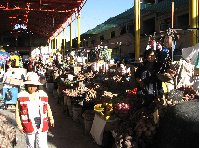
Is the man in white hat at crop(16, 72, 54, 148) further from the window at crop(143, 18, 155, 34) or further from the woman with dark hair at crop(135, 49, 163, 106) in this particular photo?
the window at crop(143, 18, 155, 34)

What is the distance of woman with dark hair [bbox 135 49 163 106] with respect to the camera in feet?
25.3

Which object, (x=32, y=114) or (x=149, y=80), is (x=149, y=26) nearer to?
(x=149, y=80)

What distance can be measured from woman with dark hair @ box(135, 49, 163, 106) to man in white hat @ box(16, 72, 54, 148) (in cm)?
249

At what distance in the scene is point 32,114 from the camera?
6051mm

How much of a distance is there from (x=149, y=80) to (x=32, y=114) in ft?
9.14

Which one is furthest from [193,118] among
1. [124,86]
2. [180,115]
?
[124,86]

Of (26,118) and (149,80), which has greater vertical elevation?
(149,80)

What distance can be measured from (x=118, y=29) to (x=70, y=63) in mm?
16817

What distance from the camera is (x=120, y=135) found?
6945 millimetres

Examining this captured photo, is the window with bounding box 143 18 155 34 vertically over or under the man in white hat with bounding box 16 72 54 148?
over

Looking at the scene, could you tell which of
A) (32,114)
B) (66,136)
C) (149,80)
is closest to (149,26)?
(66,136)

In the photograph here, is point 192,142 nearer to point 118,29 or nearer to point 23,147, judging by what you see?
point 23,147

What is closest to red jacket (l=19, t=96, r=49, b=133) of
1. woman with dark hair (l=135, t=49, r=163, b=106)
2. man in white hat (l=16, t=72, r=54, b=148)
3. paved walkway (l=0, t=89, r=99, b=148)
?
man in white hat (l=16, t=72, r=54, b=148)

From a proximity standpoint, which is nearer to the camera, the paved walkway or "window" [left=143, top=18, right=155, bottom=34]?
the paved walkway
